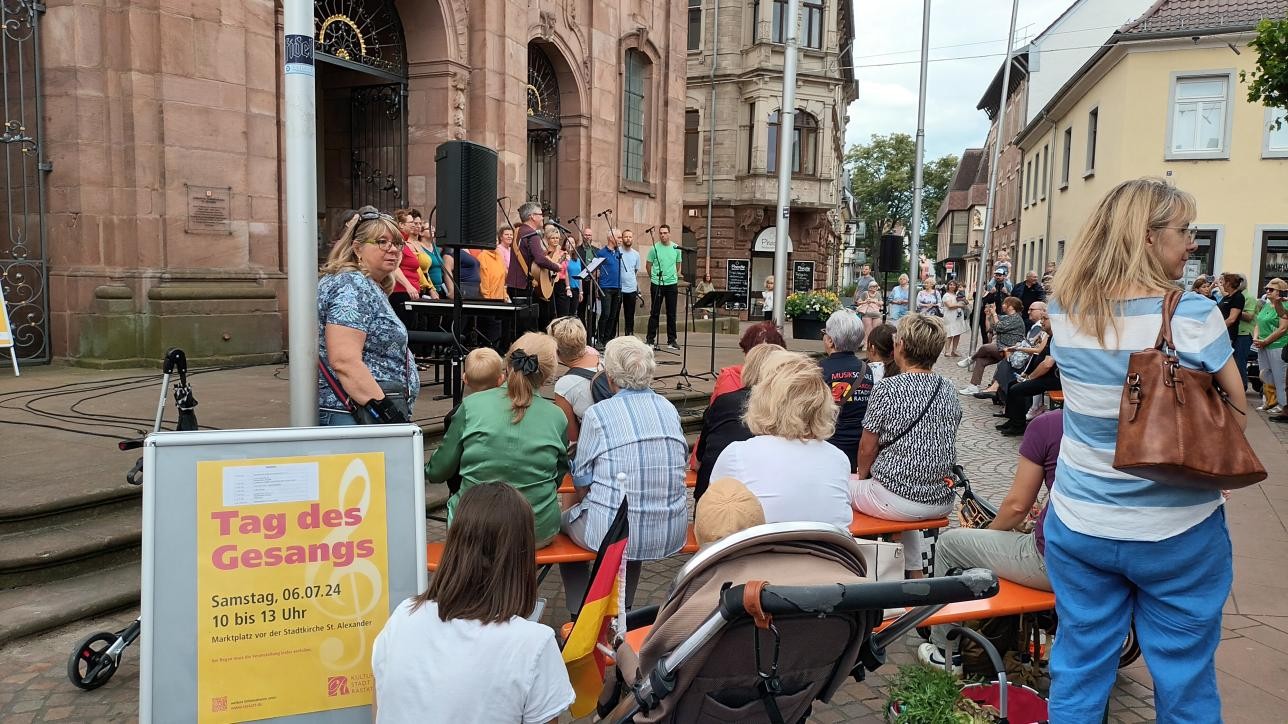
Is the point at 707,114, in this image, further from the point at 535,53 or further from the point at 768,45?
the point at 535,53

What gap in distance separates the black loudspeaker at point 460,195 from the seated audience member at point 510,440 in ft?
11.8

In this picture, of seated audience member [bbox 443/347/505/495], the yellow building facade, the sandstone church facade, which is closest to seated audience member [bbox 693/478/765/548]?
seated audience member [bbox 443/347/505/495]

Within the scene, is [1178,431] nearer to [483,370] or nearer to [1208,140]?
[483,370]

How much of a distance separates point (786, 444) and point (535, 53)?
534 inches

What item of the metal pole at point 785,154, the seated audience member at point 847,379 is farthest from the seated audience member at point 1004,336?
the seated audience member at point 847,379

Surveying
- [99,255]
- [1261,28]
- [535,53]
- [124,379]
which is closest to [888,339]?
[1261,28]

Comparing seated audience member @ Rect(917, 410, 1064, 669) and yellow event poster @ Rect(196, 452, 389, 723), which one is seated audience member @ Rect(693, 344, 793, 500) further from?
yellow event poster @ Rect(196, 452, 389, 723)

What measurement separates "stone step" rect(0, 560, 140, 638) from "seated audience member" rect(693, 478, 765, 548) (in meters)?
2.93

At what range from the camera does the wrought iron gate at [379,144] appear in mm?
13062

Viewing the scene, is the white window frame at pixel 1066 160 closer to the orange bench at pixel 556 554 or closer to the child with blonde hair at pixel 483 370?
the child with blonde hair at pixel 483 370

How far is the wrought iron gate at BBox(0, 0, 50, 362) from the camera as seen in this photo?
8.91 m

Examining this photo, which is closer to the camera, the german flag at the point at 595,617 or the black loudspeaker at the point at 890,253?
the german flag at the point at 595,617

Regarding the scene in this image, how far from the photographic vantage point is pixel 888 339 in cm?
562

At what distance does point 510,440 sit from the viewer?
3.72 meters
